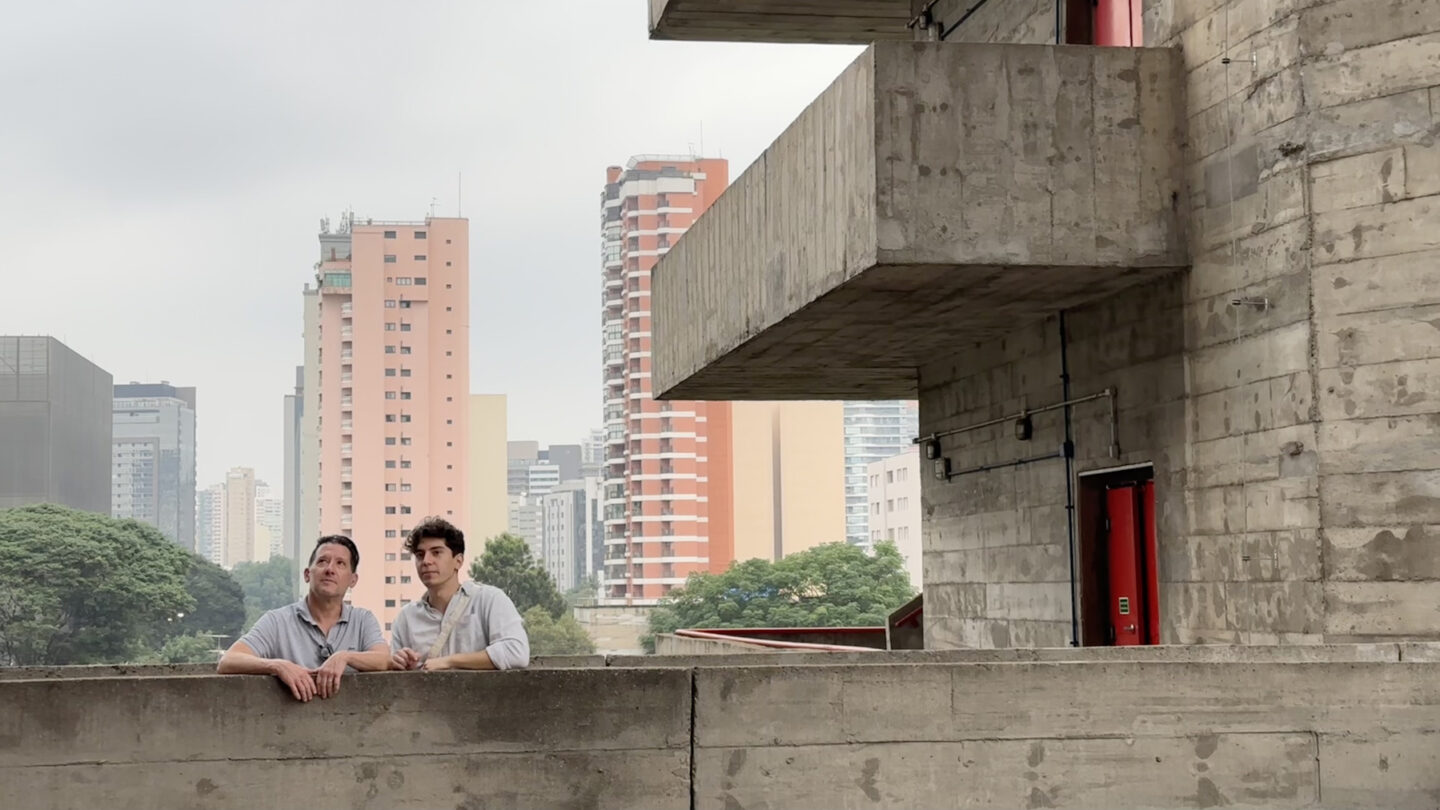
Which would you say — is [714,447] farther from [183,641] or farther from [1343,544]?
[1343,544]

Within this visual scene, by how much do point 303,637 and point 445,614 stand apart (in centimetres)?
61

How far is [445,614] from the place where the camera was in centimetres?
750

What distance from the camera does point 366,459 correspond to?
146625mm

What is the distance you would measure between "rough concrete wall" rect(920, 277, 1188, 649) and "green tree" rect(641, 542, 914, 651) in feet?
340

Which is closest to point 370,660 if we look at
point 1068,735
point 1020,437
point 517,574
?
point 1068,735

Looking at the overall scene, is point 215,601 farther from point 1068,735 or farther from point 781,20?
point 1068,735

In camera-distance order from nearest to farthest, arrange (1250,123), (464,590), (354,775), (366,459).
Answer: (354,775) → (464,590) → (1250,123) → (366,459)

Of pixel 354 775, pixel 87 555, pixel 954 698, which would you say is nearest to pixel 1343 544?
pixel 954 698

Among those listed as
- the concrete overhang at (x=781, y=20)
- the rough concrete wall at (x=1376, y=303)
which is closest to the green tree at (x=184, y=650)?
the concrete overhang at (x=781, y=20)

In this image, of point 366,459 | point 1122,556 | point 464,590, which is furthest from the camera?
point 366,459

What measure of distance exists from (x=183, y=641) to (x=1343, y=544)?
133371mm

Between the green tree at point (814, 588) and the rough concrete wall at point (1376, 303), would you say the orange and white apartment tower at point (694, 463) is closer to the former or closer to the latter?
the green tree at point (814, 588)

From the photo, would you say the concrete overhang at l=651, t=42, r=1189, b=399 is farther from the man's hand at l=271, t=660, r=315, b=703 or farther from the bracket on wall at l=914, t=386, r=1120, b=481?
the man's hand at l=271, t=660, r=315, b=703

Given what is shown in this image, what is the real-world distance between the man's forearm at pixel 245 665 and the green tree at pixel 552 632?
117010mm
